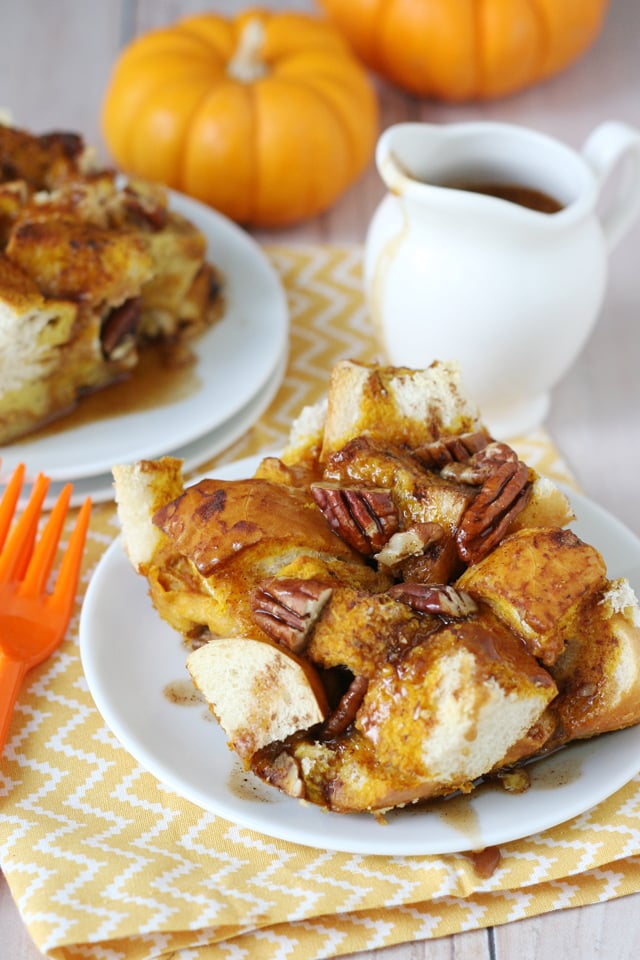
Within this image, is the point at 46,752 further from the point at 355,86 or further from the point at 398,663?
the point at 355,86

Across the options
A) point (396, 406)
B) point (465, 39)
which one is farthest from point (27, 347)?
point (465, 39)

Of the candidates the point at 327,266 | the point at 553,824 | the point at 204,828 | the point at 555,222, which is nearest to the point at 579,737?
the point at 553,824

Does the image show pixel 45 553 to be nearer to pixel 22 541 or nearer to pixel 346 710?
pixel 22 541

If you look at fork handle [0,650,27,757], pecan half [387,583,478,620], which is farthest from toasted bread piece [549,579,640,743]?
fork handle [0,650,27,757]

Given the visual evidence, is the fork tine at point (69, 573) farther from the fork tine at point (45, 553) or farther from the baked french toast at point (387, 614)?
the baked french toast at point (387, 614)

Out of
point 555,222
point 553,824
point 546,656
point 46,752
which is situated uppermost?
point 555,222

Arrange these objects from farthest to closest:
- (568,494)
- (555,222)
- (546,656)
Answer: (555,222)
(568,494)
(546,656)

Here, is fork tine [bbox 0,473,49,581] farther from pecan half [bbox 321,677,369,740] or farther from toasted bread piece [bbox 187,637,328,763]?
pecan half [bbox 321,677,369,740]

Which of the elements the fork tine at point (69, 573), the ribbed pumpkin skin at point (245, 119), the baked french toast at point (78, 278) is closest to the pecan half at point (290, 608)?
the fork tine at point (69, 573)
